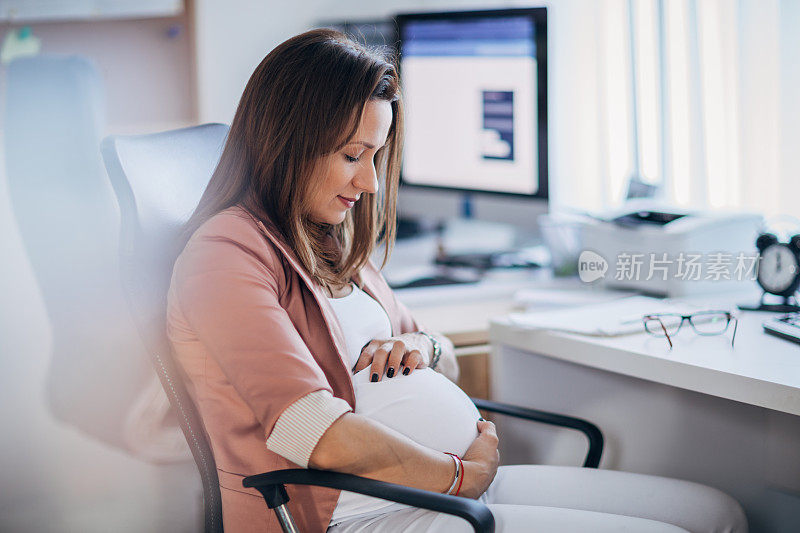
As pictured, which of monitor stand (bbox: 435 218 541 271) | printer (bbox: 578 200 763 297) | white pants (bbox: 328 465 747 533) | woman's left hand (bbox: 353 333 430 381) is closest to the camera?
white pants (bbox: 328 465 747 533)

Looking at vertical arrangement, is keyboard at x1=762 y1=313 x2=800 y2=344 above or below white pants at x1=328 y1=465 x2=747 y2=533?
above

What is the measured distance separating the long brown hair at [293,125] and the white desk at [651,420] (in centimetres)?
50

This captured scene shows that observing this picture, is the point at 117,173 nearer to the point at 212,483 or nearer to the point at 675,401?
the point at 212,483

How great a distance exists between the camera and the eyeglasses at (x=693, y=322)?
4.23 ft

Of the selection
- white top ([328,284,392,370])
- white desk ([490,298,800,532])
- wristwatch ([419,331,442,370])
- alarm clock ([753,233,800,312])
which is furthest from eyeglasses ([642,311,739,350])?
white top ([328,284,392,370])

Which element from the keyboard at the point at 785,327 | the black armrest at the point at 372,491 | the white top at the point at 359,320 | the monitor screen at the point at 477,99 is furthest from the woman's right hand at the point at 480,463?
the monitor screen at the point at 477,99

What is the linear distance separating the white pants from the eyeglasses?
256mm

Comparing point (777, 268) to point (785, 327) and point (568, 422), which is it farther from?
point (568, 422)

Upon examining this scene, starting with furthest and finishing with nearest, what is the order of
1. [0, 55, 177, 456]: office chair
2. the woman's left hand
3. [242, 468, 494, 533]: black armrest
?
[0, 55, 177, 456]: office chair, the woman's left hand, [242, 468, 494, 533]: black armrest

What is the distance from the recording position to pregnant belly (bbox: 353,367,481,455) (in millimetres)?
1082

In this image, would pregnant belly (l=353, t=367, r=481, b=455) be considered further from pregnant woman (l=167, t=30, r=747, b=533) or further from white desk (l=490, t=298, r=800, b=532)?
white desk (l=490, t=298, r=800, b=532)

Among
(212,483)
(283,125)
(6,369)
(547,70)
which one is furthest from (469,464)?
(6,369)

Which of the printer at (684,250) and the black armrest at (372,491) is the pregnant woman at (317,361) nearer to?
the black armrest at (372,491)

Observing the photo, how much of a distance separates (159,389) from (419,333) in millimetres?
639
